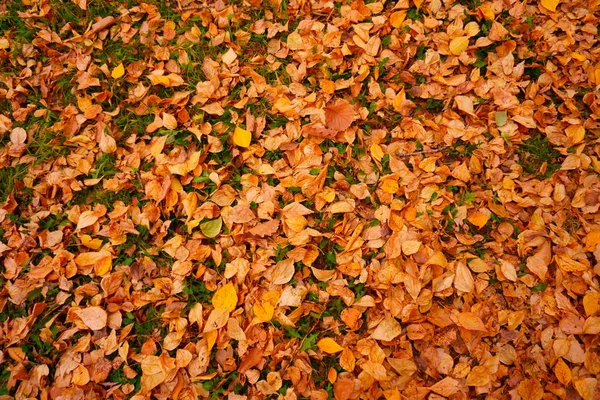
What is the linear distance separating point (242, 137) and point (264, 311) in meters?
0.88

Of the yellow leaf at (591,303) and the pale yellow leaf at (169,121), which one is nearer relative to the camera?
the yellow leaf at (591,303)

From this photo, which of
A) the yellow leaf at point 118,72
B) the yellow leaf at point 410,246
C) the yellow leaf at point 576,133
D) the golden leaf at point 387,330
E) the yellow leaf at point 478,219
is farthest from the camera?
the yellow leaf at point 118,72

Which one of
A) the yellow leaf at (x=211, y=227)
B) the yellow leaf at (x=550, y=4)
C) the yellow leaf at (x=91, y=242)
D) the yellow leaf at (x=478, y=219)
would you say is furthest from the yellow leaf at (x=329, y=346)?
the yellow leaf at (x=550, y=4)

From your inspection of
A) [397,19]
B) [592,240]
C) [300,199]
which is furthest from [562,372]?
[397,19]

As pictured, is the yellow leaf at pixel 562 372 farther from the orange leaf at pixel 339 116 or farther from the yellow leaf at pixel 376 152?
the orange leaf at pixel 339 116

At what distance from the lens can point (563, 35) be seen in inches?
96.7

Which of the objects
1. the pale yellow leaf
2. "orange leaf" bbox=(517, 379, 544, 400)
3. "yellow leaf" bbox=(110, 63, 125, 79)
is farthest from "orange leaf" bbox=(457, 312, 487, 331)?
"yellow leaf" bbox=(110, 63, 125, 79)

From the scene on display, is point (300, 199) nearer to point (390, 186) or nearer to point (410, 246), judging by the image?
point (390, 186)

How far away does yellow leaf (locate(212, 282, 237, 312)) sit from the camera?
195cm

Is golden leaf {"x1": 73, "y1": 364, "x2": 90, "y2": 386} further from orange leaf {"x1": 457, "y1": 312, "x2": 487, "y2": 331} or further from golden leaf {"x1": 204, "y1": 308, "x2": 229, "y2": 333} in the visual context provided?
orange leaf {"x1": 457, "y1": 312, "x2": 487, "y2": 331}

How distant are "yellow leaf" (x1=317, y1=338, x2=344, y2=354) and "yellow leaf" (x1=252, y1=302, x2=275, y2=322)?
246 millimetres

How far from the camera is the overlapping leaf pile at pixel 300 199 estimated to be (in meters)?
1.90

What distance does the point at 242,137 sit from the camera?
2.25 m

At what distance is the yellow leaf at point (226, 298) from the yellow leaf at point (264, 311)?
99 millimetres
